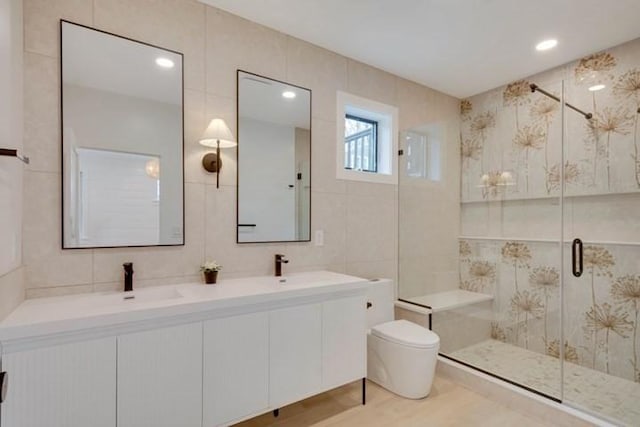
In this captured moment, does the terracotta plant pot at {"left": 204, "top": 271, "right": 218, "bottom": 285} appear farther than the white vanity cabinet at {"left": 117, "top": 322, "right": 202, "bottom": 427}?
Yes

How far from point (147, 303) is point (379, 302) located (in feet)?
5.86

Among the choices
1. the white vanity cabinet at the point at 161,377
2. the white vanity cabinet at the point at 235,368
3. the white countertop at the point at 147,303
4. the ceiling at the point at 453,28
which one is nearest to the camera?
the white countertop at the point at 147,303

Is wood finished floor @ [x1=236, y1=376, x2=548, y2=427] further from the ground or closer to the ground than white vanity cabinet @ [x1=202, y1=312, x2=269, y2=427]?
closer to the ground

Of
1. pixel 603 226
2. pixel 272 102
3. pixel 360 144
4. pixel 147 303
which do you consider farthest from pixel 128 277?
pixel 603 226

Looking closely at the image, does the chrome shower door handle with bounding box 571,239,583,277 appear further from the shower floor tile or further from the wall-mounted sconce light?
the wall-mounted sconce light

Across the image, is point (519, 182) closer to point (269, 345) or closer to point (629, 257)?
point (629, 257)

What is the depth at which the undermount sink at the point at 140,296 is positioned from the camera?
5.33 ft

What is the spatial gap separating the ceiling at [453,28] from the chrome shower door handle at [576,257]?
1529mm

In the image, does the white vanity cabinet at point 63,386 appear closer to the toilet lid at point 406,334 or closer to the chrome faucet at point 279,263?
the chrome faucet at point 279,263

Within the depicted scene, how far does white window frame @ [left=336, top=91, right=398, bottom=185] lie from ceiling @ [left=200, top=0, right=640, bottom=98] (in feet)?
1.17

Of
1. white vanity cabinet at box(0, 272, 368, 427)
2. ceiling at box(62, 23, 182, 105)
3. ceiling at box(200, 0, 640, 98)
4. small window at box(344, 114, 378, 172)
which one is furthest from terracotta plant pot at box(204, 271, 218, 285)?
ceiling at box(200, 0, 640, 98)

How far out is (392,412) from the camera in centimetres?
212

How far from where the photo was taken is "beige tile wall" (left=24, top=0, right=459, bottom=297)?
1.62 metres

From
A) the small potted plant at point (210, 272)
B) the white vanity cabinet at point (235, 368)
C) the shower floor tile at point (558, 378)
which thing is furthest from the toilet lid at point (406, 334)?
the small potted plant at point (210, 272)
